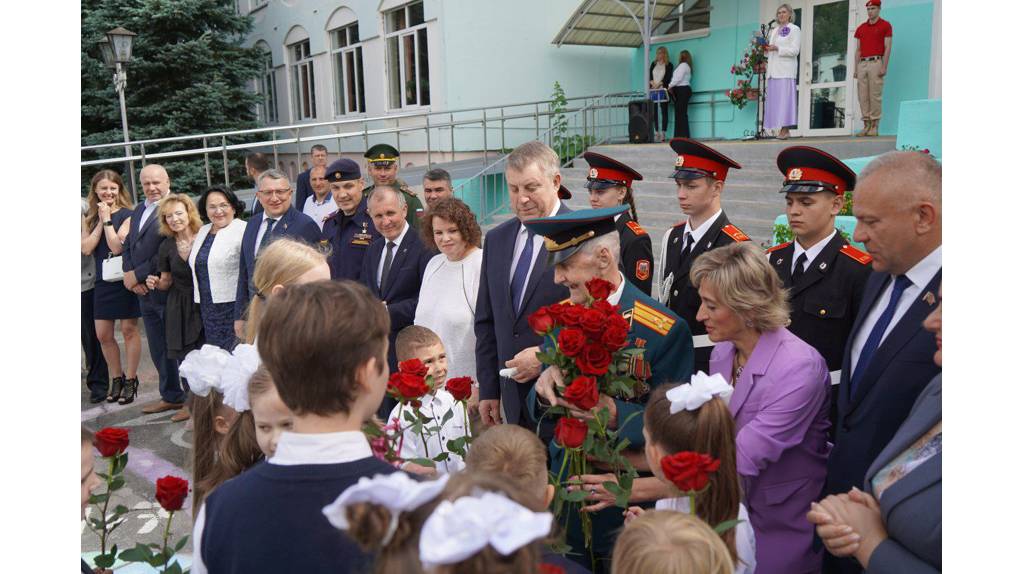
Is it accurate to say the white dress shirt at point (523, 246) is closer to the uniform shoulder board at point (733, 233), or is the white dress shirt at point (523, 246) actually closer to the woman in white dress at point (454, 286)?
the woman in white dress at point (454, 286)

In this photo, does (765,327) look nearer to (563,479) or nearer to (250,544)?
(563,479)

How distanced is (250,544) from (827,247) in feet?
8.72

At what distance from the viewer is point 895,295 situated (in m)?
2.26

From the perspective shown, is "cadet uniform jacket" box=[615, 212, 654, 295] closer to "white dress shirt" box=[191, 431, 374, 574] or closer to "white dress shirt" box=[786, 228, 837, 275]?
→ "white dress shirt" box=[786, 228, 837, 275]

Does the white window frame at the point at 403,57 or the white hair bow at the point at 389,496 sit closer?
the white hair bow at the point at 389,496

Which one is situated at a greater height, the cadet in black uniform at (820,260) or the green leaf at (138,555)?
the cadet in black uniform at (820,260)

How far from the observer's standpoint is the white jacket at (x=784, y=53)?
10.5 metres

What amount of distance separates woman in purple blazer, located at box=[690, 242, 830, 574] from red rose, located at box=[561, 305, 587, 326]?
0.73 metres

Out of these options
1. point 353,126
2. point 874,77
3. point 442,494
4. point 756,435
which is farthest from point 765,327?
point 353,126

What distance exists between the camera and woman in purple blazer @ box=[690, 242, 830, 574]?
2.32 metres

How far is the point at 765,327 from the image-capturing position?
2428 mm

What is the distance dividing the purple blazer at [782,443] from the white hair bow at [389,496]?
1.50 metres

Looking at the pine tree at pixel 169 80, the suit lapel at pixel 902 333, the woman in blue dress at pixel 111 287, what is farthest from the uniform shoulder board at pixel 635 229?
the pine tree at pixel 169 80

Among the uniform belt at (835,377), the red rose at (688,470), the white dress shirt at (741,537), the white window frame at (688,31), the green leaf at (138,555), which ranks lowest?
the white dress shirt at (741,537)
